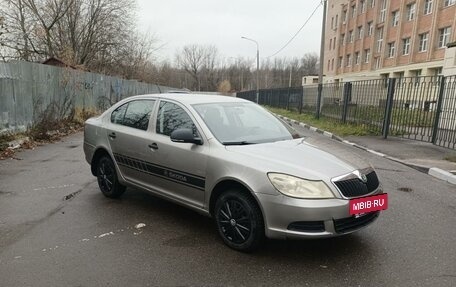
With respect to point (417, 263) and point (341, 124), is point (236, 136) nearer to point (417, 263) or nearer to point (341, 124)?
point (417, 263)

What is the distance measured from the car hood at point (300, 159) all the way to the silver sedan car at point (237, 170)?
0.01 meters

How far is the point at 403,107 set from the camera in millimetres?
11727

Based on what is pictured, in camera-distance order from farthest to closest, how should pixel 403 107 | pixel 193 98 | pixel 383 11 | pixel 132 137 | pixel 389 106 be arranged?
pixel 383 11
pixel 389 106
pixel 403 107
pixel 132 137
pixel 193 98

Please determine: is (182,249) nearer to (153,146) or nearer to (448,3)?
(153,146)

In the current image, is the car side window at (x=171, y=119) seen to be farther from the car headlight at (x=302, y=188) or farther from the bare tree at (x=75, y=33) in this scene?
the bare tree at (x=75, y=33)

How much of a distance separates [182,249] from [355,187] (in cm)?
185

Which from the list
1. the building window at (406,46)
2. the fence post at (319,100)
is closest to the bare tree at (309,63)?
the building window at (406,46)

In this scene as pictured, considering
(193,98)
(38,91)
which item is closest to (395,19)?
(38,91)

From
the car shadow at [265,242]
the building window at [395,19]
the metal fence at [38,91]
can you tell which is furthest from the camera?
the building window at [395,19]

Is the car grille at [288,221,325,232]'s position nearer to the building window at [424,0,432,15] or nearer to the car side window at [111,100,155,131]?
the car side window at [111,100,155,131]

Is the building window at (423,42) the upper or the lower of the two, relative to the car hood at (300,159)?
upper

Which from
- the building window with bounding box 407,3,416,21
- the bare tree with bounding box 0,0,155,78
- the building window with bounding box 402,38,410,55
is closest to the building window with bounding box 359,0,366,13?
the building window with bounding box 407,3,416,21

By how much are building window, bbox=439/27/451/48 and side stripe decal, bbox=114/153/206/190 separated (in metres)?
34.9

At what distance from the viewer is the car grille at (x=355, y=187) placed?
11.3 feet
